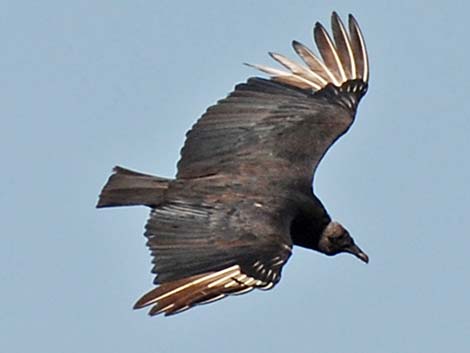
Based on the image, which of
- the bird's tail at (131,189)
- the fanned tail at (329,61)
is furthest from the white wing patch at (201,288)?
the fanned tail at (329,61)

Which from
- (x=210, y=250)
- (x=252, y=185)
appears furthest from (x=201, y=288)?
(x=252, y=185)

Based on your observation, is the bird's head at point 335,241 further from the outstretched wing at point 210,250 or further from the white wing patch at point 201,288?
the white wing patch at point 201,288

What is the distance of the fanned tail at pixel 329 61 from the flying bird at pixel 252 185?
0.01m

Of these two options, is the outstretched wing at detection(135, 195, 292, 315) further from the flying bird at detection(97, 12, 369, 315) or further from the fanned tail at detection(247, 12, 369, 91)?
the fanned tail at detection(247, 12, 369, 91)

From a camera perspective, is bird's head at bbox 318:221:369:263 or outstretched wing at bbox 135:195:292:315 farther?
bird's head at bbox 318:221:369:263

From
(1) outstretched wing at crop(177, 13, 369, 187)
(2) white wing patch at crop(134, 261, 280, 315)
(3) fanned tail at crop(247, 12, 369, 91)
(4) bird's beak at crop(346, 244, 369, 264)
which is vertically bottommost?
(2) white wing patch at crop(134, 261, 280, 315)

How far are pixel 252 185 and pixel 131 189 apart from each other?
3.86 feet

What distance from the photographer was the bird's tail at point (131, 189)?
2016 centimetres

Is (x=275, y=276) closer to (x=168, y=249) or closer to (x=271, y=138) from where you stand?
(x=168, y=249)

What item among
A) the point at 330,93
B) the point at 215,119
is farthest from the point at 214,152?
the point at 330,93

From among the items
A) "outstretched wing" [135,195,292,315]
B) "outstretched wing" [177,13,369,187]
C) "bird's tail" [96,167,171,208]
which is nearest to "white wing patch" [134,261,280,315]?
"outstretched wing" [135,195,292,315]

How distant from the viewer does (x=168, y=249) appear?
746 inches

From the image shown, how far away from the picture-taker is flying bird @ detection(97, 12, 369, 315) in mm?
18609

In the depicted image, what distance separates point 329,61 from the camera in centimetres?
2294
